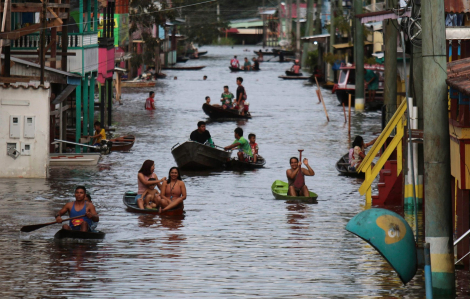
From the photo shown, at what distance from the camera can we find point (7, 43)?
22578mm

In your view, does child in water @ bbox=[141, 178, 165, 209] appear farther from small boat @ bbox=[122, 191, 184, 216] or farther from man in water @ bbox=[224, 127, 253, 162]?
man in water @ bbox=[224, 127, 253, 162]

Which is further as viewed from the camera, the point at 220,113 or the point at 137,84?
the point at 137,84

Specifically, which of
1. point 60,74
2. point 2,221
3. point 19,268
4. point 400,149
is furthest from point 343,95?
point 19,268

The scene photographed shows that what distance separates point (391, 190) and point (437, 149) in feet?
29.6

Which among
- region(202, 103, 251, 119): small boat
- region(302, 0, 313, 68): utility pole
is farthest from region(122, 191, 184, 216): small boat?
region(302, 0, 313, 68): utility pole

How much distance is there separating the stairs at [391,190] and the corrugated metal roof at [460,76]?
5.70 m

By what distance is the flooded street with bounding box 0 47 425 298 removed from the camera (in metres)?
12.6

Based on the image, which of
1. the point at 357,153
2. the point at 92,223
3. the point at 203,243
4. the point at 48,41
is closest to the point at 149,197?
the point at 92,223

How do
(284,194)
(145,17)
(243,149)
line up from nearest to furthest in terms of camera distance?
(284,194) → (243,149) → (145,17)

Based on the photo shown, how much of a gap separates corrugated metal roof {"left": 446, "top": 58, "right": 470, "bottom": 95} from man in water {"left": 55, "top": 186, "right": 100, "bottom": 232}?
634cm

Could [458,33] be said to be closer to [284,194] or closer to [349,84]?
[284,194]

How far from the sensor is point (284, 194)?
2102 cm

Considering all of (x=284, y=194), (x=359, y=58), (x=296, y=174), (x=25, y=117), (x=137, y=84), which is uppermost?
(x=359, y=58)

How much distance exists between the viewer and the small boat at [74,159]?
25625 mm
